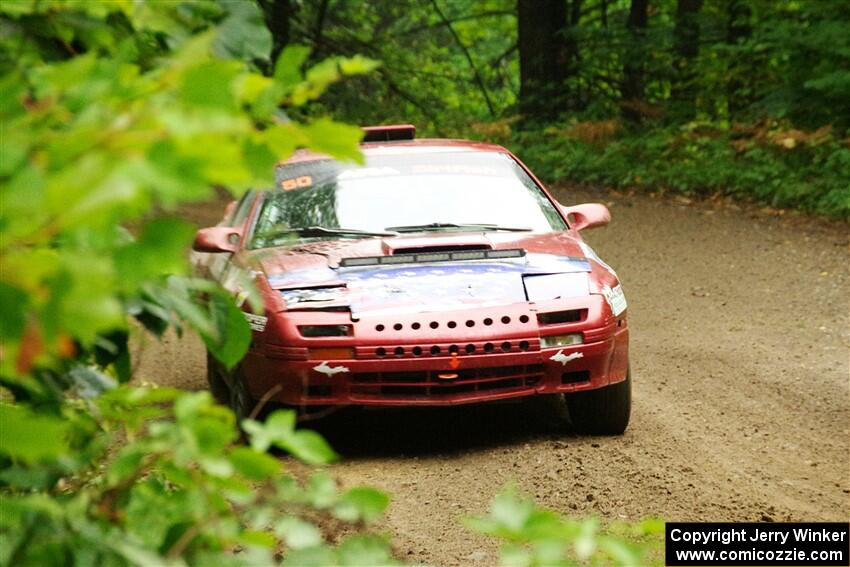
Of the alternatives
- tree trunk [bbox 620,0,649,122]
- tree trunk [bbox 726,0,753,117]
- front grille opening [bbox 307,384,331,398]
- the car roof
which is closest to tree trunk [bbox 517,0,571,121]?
tree trunk [bbox 620,0,649,122]

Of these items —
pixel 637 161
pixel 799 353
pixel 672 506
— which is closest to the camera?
pixel 672 506

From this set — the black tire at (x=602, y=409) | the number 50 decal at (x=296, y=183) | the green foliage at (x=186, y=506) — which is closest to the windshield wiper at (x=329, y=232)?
the number 50 decal at (x=296, y=183)

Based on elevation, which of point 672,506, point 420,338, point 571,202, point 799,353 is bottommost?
point 571,202

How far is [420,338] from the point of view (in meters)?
6.12

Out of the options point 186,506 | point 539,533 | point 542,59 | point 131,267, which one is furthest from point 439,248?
point 542,59

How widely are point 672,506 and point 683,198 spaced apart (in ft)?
42.2

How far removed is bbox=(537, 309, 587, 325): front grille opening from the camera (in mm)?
6301

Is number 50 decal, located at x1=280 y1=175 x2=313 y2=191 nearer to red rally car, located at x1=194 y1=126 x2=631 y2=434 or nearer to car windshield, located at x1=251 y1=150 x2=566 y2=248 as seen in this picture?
car windshield, located at x1=251 y1=150 x2=566 y2=248

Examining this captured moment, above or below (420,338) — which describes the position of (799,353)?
below

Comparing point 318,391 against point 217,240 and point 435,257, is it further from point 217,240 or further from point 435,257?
point 217,240

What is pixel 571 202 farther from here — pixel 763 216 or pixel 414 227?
pixel 414 227

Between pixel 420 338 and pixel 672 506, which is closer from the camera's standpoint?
pixel 672 506

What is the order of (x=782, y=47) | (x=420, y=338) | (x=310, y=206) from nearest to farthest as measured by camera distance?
1. (x=420, y=338)
2. (x=310, y=206)
3. (x=782, y=47)

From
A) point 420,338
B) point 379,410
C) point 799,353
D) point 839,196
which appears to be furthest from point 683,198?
point 420,338
